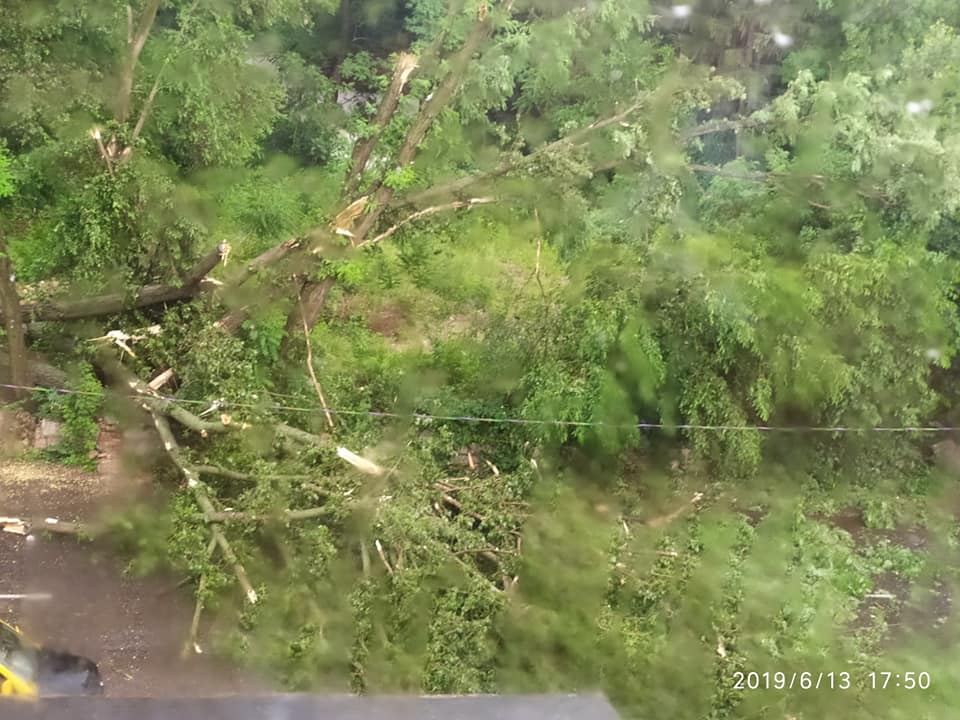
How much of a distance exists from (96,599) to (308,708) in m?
3.61

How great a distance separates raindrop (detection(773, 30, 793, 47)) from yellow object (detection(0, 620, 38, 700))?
29.7ft

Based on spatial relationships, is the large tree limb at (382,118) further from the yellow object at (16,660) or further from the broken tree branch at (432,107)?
the yellow object at (16,660)

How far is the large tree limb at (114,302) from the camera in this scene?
5.84 metres

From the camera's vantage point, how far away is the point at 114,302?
5.91 meters

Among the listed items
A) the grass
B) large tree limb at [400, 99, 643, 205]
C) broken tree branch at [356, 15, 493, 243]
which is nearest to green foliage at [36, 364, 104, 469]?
broken tree branch at [356, 15, 493, 243]

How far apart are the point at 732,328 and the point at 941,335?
2122 millimetres

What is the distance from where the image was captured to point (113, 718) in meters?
1.35

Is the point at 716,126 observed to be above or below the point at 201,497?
above

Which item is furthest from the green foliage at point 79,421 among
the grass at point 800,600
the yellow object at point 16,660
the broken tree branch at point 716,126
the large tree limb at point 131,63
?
the broken tree branch at point 716,126

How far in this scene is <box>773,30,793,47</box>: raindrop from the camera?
27.9 ft

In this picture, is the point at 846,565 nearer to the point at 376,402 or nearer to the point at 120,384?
the point at 376,402

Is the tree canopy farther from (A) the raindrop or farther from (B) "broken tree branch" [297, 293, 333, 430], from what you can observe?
(A) the raindrop
